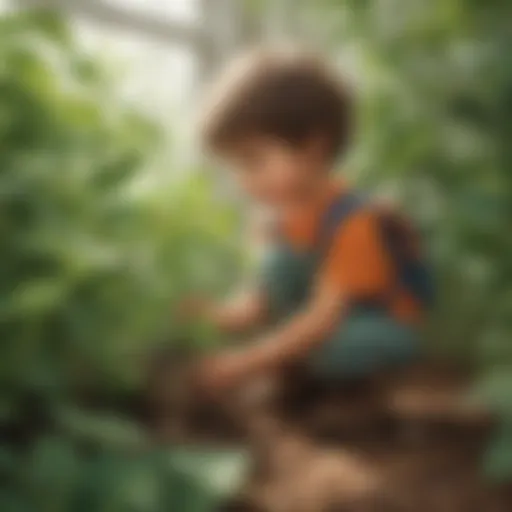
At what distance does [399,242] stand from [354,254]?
0.04m

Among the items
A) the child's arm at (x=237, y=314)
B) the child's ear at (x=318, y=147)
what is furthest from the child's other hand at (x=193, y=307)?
the child's ear at (x=318, y=147)

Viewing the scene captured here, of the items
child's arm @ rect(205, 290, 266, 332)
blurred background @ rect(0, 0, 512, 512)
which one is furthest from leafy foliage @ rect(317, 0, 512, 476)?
child's arm @ rect(205, 290, 266, 332)

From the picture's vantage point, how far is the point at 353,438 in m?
0.62

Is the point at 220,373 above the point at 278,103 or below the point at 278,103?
below

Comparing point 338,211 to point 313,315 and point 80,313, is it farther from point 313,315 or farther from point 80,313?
point 80,313

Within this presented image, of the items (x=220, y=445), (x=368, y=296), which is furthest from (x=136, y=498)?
(x=368, y=296)

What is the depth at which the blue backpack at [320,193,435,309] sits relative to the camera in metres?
0.63

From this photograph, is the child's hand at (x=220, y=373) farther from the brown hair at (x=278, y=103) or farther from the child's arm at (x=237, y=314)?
the brown hair at (x=278, y=103)

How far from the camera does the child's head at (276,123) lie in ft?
2.07

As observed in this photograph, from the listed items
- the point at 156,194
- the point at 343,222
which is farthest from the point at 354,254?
the point at 156,194

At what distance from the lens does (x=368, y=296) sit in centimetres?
62

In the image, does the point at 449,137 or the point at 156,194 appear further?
the point at 449,137

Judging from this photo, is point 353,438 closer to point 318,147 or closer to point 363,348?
point 363,348

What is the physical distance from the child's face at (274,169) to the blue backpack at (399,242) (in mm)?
24
